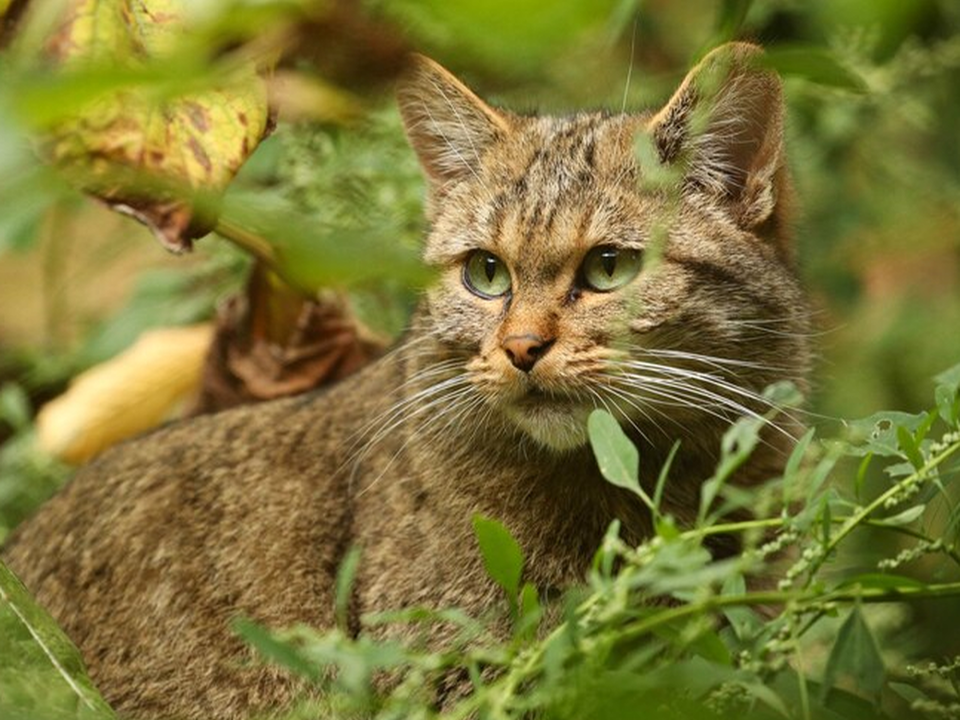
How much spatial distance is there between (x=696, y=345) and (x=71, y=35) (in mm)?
1297

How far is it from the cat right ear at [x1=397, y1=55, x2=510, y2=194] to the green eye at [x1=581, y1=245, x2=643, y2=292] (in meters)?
0.51

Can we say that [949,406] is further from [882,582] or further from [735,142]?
[735,142]

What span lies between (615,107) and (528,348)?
3.55 ft

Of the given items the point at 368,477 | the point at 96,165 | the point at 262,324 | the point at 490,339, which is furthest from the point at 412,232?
the point at 96,165

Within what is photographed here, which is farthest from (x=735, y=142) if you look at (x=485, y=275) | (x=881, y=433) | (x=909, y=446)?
(x=909, y=446)

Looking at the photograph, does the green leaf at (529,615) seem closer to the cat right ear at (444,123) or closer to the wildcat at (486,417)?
the wildcat at (486,417)

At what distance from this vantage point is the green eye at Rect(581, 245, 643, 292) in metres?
2.79

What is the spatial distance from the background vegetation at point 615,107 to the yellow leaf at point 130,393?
102 mm

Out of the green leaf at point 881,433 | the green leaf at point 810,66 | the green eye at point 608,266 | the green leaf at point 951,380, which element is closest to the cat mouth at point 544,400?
the green eye at point 608,266

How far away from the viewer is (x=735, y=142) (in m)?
2.95

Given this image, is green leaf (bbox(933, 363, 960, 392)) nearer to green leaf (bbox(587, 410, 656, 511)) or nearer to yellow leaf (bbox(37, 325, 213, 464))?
green leaf (bbox(587, 410, 656, 511))

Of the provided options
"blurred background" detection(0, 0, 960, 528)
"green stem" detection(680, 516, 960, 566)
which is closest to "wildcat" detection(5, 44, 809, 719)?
"blurred background" detection(0, 0, 960, 528)

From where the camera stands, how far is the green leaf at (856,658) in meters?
1.87

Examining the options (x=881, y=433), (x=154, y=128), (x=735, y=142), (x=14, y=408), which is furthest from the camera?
(x=14, y=408)
